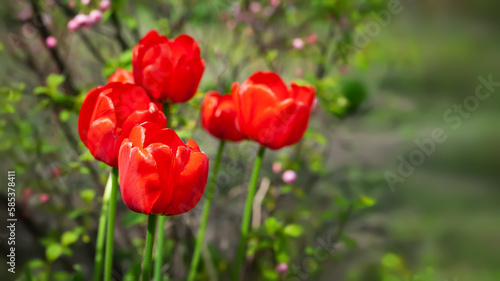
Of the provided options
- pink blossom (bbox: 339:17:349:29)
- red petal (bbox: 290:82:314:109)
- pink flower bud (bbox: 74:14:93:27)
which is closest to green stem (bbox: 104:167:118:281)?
red petal (bbox: 290:82:314:109)

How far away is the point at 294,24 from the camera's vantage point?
1.33m

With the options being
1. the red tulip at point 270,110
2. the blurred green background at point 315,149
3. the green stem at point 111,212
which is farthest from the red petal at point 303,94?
the blurred green background at point 315,149

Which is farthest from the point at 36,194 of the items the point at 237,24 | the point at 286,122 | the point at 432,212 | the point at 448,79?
the point at 448,79

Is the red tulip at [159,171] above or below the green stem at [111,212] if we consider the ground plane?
above

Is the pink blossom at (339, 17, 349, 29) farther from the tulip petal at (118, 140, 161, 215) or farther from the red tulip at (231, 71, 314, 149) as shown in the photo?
the tulip petal at (118, 140, 161, 215)

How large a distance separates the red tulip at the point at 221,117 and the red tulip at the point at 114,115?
5.4 inches

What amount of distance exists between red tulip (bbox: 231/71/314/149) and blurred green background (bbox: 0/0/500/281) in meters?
0.39

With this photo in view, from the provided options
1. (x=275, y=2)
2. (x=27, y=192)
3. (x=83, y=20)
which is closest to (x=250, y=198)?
(x=83, y=20)

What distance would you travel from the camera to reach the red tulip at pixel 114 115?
0.41m

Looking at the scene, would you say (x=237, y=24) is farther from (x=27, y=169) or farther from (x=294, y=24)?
(x=27, y=169)

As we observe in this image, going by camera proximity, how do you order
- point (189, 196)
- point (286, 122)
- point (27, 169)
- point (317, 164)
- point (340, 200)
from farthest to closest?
point (317, 164)
point (27, 169)
point (340, 200)
point (286, 122)
point (189, 196)

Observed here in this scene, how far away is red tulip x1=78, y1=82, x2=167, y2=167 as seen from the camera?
0.41 m

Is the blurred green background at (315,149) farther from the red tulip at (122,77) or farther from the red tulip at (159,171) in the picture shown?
the red tulip at (159,171)

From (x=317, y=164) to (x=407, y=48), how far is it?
0.51 metres
